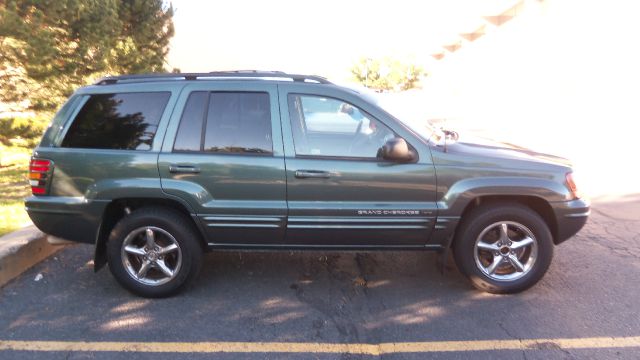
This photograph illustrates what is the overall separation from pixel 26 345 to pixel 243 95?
234 centimetres

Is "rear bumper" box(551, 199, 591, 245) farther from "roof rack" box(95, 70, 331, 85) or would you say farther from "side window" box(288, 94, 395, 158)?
"roof rack" box(95, 70, 331, 85)

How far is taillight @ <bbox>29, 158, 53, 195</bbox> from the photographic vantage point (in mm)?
3808

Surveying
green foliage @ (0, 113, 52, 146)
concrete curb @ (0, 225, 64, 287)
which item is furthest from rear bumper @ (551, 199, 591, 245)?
green foliage @ (0, 113, 52, 146)

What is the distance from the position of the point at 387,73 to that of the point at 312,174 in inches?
1409

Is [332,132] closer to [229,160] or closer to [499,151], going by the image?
[229,160]

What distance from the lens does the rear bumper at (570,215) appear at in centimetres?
380

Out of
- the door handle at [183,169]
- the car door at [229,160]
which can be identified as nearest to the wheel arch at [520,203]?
the car door at [229,160]

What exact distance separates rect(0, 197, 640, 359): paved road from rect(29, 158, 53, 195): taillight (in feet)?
2.91

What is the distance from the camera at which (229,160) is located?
12.2 ft

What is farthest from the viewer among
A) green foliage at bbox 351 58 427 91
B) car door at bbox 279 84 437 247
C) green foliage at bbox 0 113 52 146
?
green foliage at bbox 351 58 427 91

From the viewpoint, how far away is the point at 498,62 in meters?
30.1

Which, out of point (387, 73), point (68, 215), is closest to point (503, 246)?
point (68, 215)

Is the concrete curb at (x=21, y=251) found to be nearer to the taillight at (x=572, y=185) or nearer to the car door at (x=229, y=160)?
the car door at (x=229, y=160)

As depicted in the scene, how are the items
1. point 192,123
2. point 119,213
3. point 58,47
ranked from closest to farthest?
1. point 192,123
2. point 119,213
3. point 58,47
